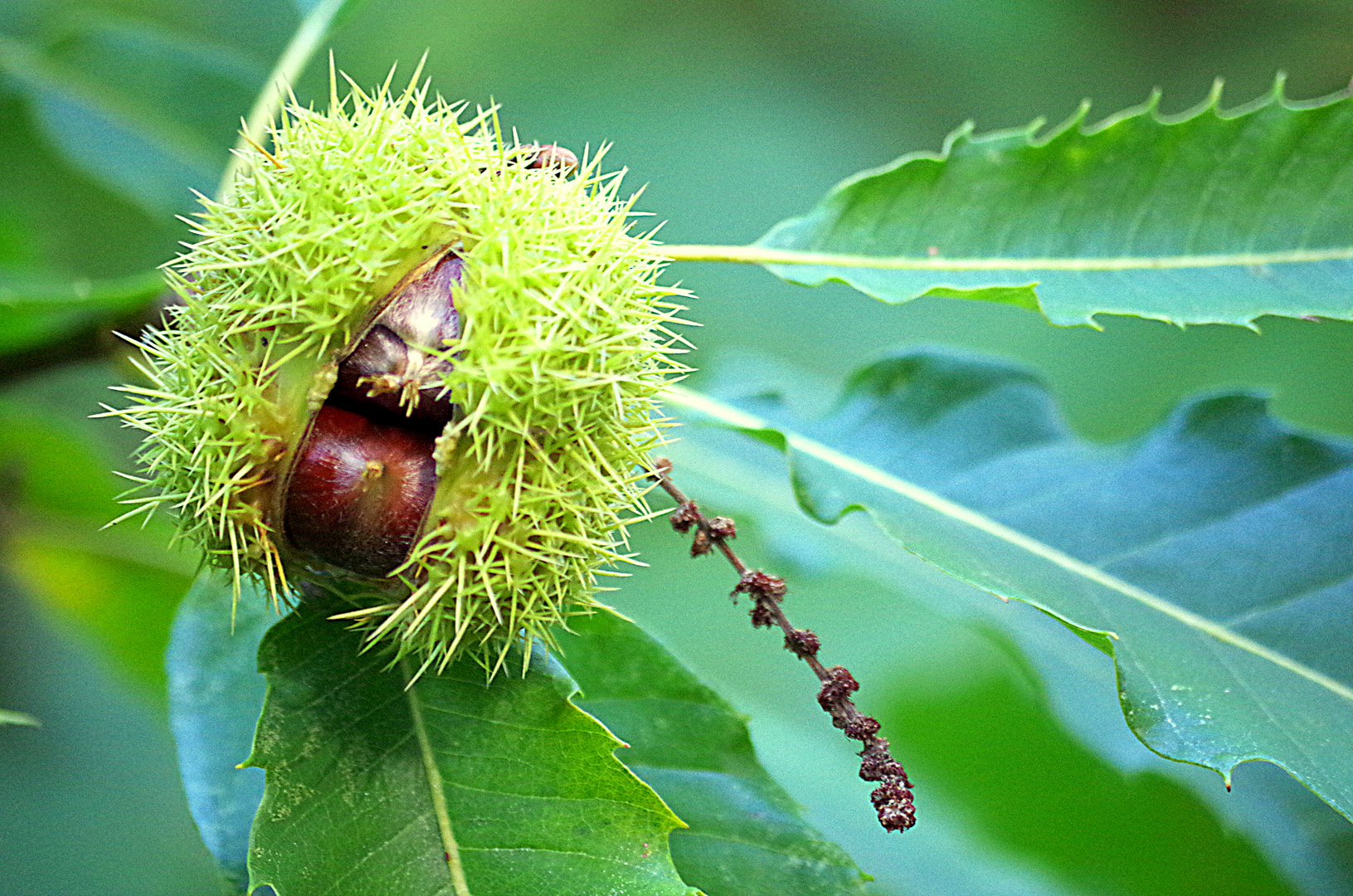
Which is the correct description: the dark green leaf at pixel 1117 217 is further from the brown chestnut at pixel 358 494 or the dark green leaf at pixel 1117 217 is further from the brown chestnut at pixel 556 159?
the brown chestnut at pixel 358 494

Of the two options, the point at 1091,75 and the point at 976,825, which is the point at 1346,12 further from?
the point at 976,825

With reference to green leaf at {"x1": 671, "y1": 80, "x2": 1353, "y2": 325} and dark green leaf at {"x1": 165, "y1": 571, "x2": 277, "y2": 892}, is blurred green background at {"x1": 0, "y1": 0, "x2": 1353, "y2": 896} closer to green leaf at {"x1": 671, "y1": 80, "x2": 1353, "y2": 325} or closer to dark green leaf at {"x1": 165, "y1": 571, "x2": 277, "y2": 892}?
dark green leaf at {"x1": 165, "y1": 571, "x2": 277, "y2": 892}

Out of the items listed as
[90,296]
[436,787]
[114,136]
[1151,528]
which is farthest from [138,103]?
[1151,528]

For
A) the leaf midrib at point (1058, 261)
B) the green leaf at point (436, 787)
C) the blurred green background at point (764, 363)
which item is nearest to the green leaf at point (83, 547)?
the blurred green background at point (764, 363)

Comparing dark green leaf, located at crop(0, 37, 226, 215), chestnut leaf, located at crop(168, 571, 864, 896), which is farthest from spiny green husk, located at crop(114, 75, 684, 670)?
dark green leaf, located at crop(0, 37, 226, 215)

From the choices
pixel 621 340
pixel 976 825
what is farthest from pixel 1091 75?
pixel 621 340

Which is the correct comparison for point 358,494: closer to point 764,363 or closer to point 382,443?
point 382,443
